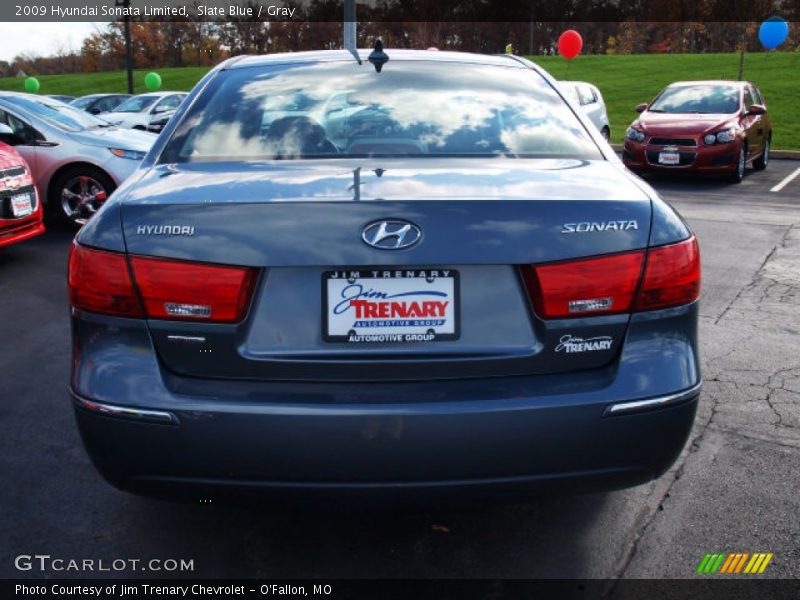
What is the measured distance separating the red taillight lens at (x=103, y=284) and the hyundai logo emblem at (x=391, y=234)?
2.22 ft

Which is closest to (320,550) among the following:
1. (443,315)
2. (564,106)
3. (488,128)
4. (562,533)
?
(562,533)

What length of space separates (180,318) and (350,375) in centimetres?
49

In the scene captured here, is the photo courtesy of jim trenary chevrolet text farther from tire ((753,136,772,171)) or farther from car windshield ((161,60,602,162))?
tire ((753,136,772,171))

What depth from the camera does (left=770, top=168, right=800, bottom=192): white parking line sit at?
506 inches

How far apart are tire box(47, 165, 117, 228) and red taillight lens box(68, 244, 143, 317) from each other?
7.19m

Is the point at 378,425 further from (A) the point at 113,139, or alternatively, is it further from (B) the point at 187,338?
(A) the point at 113,139

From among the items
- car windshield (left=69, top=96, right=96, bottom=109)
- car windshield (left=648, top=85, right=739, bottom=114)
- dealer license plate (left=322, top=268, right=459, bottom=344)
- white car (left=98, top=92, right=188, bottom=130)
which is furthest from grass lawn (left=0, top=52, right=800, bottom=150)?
dealer license plate (left=322, top=268, right=459, bottom=344)

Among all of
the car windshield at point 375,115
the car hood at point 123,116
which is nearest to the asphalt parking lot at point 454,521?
the car windshield at point 375,115

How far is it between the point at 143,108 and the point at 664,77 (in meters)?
25.5

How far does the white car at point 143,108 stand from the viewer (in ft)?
66.0

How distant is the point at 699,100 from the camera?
14719 mm

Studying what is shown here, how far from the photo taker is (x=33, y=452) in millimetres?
3648

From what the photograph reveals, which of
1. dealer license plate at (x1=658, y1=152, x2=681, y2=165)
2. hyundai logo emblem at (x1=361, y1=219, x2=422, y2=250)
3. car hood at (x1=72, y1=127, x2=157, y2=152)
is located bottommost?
dealer license plate at (x1=658, y1=152, x2=681, y2=165)

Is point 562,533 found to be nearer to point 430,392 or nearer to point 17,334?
point 430,392
